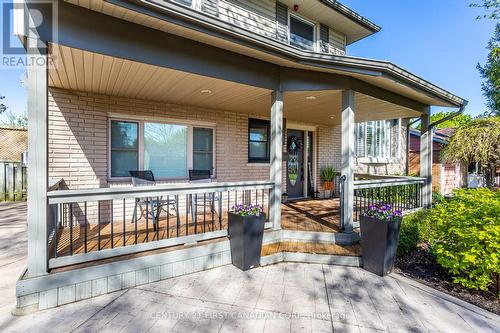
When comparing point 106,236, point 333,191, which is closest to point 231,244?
point 106,236

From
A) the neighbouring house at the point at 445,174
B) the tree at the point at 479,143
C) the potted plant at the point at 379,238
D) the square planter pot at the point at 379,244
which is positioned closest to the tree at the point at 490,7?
the neighbouring house at the point at 445,174

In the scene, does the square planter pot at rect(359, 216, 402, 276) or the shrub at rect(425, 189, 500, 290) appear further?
the square planter pot at rect(359, 216, 402, 276)

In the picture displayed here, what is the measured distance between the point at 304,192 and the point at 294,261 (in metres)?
3.99

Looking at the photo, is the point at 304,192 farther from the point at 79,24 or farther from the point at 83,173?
the point at 79,24

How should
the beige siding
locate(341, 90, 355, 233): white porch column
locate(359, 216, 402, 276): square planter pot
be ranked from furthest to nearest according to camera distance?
the beige siding
locate(341, 90, 355, 233): white porch column
locate(359, 216, 402, 276): square planter pot

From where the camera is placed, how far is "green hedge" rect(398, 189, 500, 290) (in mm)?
2812

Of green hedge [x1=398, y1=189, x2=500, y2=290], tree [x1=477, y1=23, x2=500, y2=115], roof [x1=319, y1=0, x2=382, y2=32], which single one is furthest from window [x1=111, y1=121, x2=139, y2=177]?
tree [x1=477, y1=23, x2=500, y2=115]

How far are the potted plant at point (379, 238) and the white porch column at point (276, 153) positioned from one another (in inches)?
49.9

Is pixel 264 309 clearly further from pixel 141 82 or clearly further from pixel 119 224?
pixel 141 82

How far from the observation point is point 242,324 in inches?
91.4

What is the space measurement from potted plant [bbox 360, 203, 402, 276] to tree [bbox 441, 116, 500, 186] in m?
5.90

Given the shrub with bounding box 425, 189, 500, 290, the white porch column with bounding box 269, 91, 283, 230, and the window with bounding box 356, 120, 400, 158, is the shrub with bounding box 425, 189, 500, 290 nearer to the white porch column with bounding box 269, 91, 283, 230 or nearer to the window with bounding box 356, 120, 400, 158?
the white porch column with bounding box 269, 91, 283, 230

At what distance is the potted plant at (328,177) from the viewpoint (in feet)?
25.3

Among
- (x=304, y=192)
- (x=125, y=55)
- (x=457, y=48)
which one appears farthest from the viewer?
(x=457, y=48)
